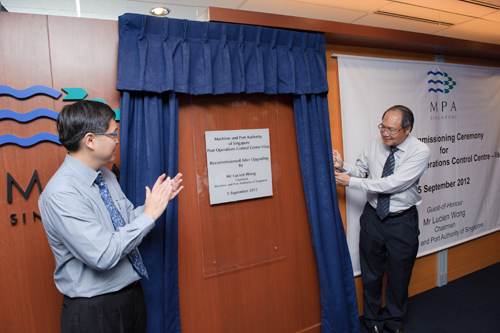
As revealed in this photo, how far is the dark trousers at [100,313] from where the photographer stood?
4.26ft

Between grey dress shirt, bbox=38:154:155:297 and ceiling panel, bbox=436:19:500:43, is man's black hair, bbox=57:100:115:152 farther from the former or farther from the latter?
ceiling panel, bbox=436:19:500:43

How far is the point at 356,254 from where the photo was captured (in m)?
2.69

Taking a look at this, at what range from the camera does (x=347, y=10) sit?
167 inches

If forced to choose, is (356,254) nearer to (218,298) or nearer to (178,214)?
(218,298)

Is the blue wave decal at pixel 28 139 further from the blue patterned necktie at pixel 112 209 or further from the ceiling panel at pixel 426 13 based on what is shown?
the ceiling panel at pixel 426 13

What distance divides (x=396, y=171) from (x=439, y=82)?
1.50 meters

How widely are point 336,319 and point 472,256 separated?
230 cm

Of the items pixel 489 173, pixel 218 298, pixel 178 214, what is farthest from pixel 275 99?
pixel 489 173

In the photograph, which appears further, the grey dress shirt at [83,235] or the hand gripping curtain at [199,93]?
the hand gripping curtain at [199,93]

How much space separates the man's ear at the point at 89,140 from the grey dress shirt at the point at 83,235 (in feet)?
0.30

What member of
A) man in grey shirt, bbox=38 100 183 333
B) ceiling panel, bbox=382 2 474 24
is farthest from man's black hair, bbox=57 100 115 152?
ceiling panel, bbox=382 2 474 24

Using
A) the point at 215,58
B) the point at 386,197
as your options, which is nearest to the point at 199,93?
the point at 215,58

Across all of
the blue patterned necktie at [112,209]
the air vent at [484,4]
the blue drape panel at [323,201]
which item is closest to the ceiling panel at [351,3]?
the air vent at [484,4]

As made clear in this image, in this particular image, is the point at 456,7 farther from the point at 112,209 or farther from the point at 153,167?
the point at 112,209
